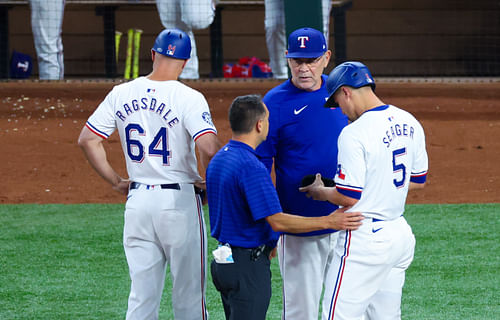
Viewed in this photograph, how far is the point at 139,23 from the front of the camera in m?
13.4

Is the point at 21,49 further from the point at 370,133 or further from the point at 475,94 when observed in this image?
the point at 370,133

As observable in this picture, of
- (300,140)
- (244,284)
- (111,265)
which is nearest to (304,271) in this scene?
(300,140)

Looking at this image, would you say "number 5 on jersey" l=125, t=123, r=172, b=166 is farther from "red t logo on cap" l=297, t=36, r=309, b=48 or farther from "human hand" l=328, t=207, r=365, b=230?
"human hand" l=328, t=207, r=365, b=230

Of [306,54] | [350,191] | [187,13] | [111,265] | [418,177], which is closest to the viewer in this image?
[350,191]

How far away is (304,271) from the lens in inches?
169

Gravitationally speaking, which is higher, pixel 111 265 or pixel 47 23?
pixel 47 23

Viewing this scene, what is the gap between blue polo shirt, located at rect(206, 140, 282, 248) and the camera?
351cm

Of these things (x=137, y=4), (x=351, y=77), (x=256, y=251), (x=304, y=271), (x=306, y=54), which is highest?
(x=137, y=4)

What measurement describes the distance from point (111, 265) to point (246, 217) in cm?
299

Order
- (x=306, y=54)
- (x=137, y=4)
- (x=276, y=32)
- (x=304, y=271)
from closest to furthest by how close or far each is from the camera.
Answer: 1. (x=306, y=54)
2. (x=304, y=271)
3. (x=276, y=32)
4. (x=137, y=4)

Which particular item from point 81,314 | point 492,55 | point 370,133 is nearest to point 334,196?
point 370,133

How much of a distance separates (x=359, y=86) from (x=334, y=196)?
519 millimetres

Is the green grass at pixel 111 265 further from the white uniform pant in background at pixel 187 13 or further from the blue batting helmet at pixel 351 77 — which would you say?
the white uniform pant in background at pixel 187 13

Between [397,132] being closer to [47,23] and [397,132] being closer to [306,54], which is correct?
[306,54]
